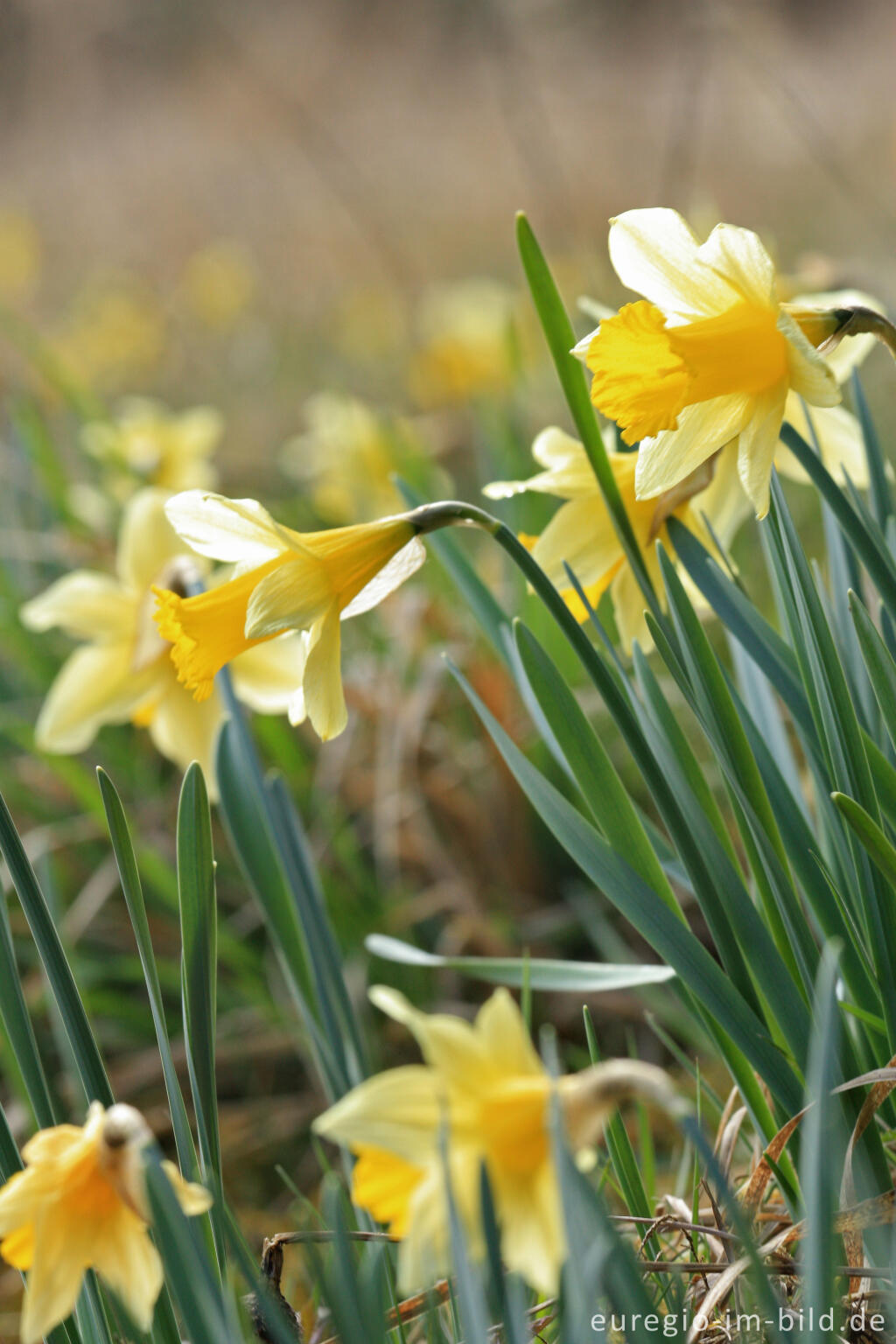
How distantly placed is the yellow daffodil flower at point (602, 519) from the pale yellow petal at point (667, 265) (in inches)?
4.6

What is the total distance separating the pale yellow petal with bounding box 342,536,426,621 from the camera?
1.79 ft

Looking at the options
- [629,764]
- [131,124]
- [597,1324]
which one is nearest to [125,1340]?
[597,1324]

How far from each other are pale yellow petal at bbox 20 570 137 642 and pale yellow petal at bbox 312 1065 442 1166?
737 millimetres

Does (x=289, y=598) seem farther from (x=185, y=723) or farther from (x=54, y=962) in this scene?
(x=185, y=723)

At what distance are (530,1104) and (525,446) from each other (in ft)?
4.73

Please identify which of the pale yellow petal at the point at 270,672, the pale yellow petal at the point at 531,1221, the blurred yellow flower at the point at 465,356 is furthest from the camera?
the blurred yellow flower at the point at 465,356

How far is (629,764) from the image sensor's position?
4.97 ft

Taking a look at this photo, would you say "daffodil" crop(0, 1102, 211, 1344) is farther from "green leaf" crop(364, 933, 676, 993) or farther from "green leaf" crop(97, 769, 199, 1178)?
"green leaf" crop(364, 933, 676, 993)

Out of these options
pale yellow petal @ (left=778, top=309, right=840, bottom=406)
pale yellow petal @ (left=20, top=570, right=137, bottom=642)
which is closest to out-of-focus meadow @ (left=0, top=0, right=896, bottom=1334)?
pale yellow petal @ (left=20, top=570, right=137, bottom=642)

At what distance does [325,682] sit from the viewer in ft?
1.75

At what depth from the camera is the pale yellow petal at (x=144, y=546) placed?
1.04 metres

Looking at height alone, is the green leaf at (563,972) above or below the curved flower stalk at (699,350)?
below

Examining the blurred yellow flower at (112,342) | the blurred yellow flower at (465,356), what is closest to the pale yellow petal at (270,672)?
the blurred yellow flower at (465,356)

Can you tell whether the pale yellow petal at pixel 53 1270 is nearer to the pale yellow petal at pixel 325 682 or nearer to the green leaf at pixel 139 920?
the green leaf at pixel 139 920
